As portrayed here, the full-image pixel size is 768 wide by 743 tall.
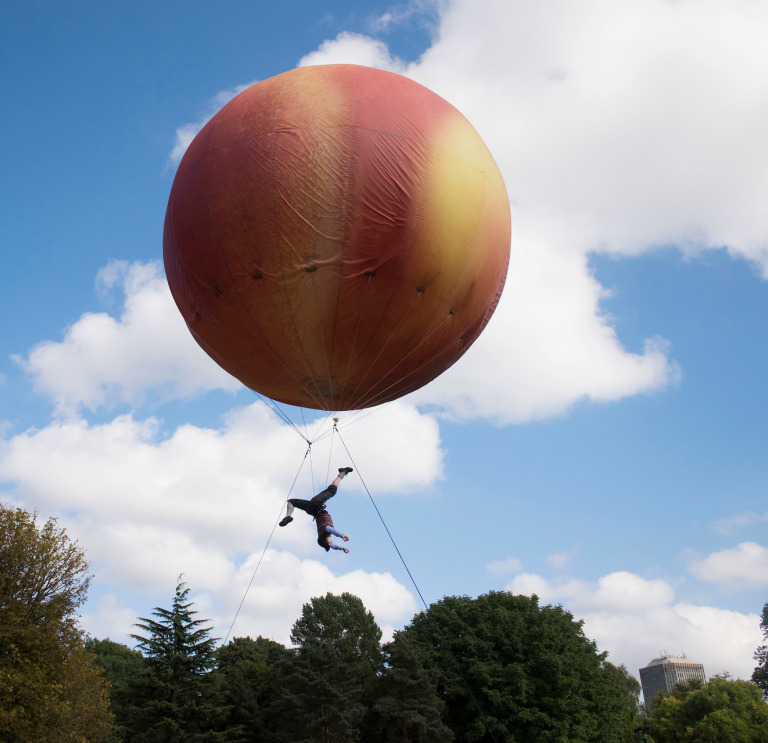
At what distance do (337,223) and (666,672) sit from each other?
21289 cm

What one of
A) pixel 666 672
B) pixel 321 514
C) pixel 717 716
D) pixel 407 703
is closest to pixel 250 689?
pixel 407 703

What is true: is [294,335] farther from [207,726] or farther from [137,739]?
[207,726]

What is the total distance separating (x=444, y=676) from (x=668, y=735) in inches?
1149

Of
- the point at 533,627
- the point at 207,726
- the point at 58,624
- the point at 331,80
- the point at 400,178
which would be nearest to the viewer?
the point at 400,178

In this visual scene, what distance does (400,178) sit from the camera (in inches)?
373

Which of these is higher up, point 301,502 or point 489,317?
point 489,317

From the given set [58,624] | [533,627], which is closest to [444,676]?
[533,627]

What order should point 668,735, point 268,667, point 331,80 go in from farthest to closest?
point 668,735 < point 268,667 < point 331,80

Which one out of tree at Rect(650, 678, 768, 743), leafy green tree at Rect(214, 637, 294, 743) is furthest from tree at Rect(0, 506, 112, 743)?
tree at Rect(650, 678, 768, 743)

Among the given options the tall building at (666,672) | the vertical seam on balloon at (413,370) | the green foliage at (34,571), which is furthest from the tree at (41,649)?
the tall building at (666,672)

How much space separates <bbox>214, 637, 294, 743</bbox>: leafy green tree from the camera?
35844 mm

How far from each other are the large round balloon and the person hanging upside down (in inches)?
82.0

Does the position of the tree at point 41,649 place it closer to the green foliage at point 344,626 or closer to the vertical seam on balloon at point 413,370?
the vertical seam on balloon at point 413,370

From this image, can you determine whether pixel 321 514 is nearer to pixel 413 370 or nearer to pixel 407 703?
pixel 413 370
